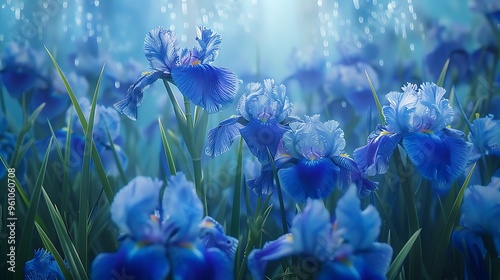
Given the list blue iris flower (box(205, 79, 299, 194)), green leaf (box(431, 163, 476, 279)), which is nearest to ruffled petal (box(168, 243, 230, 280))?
blue iris flower (box(205, 79, 299, 194))

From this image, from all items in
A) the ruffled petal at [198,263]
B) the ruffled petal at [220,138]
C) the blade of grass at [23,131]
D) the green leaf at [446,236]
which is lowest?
the green leaf at [446,236]

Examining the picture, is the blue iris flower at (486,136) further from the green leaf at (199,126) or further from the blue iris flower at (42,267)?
the blue iris flower at (42,267)

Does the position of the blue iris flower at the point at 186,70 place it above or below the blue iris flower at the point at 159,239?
above

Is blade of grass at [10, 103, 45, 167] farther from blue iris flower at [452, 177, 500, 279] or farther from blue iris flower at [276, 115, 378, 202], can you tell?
blue iris flower at [452, 177, 500, 279]

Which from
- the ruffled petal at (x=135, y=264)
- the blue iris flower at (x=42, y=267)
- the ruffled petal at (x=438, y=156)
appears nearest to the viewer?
the ruffled petal at (x=135, y=264)

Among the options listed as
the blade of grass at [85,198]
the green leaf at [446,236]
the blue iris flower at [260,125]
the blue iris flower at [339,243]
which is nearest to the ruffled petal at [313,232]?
the blue iris flower at [339,243]

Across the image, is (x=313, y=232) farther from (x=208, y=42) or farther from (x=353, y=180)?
(x=208, y=42)

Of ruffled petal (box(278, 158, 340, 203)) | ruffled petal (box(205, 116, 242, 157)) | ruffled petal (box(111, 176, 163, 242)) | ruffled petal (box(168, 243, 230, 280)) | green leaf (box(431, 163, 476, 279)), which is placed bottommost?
green leaf (box(431, 163, 476, 279))
